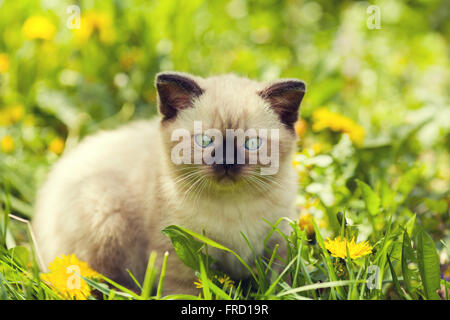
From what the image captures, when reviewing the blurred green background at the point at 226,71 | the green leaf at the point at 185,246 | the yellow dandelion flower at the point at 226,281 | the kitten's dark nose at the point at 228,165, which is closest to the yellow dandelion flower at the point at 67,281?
the green leaf at the point at 185,246

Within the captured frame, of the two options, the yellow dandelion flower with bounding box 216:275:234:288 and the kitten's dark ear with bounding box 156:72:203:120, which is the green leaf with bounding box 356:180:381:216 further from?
the kitten's dark ear with bounding box 156:72:203:120

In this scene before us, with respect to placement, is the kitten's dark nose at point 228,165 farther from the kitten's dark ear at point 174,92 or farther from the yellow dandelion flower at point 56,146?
the yellow dandelion flower at point 56,146

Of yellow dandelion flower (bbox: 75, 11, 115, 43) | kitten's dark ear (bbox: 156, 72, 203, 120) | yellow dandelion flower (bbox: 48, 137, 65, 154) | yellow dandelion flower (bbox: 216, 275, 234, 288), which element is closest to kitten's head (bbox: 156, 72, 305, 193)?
kitten's dark ear (bbox: 156, 72, 203, 120)

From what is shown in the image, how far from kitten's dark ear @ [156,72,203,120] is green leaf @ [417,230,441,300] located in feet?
3.44

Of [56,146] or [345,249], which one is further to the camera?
[56,146]

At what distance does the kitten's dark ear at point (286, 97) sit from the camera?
172 cm

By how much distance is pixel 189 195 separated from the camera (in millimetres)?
1790

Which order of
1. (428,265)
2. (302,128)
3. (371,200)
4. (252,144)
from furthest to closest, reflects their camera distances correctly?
(302,128), (371,200), (252,144), (428,265)

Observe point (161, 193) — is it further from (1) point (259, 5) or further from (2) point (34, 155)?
(1) point (259, 5)

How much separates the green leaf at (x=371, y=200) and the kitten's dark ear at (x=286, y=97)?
445 millimetres

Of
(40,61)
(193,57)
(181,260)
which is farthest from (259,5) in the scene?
(181,260)

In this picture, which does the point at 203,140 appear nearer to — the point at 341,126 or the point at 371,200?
the point at 371,200

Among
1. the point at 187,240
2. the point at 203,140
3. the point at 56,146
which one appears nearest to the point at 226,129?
the point at 203,140

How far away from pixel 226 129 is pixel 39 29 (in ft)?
7.64
